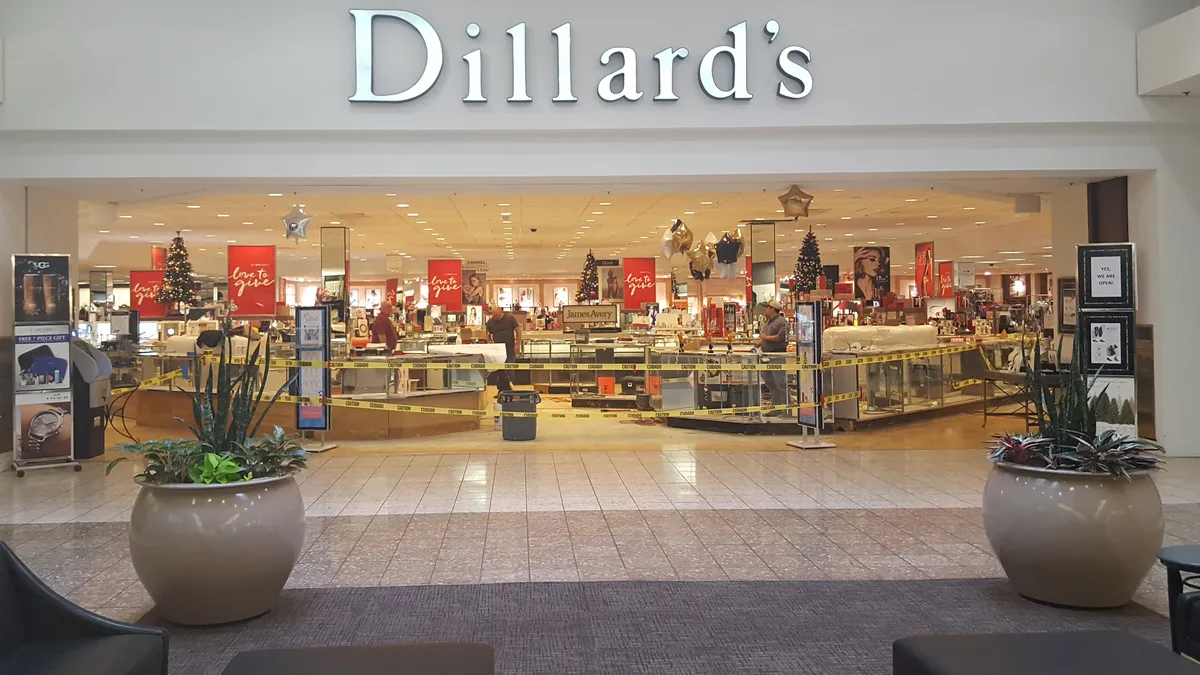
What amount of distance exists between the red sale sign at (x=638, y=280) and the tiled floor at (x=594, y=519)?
13037 mm

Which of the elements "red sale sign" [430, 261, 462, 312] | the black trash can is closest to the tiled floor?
the black trash can

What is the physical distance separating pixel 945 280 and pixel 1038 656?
21.2 m

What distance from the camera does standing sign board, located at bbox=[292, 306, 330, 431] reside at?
34.2 ft

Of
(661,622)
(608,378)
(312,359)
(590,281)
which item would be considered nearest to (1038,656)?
(661,622)

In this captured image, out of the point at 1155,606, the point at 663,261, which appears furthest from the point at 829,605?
the point at 663,261

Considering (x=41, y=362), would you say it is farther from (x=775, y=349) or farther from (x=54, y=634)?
(x=775, y=349)

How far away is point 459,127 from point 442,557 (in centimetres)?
497

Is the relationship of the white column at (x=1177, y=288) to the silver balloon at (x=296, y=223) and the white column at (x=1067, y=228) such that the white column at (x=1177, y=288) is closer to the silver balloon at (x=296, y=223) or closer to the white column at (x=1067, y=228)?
the white column at (x=1067, y=228)

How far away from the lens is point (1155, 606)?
14.8 feet

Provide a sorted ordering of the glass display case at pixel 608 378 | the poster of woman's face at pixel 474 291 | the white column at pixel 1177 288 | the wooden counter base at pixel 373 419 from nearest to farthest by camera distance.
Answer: the white column at pixel 1177 288
the wooden counter base at pixel 373 419
the glass display case at pixel 608 378
the poster of woman's face at pixel 474 291

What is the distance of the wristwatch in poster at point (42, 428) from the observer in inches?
356

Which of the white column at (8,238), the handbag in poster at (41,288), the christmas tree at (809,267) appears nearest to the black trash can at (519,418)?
the handbag in poster at (41,288)

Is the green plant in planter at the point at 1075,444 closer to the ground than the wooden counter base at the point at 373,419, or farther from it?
farther from it

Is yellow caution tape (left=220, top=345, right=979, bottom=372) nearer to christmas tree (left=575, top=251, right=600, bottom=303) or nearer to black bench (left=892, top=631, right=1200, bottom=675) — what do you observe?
black bench (left=892, top=631, right=1200, bottom=675)
